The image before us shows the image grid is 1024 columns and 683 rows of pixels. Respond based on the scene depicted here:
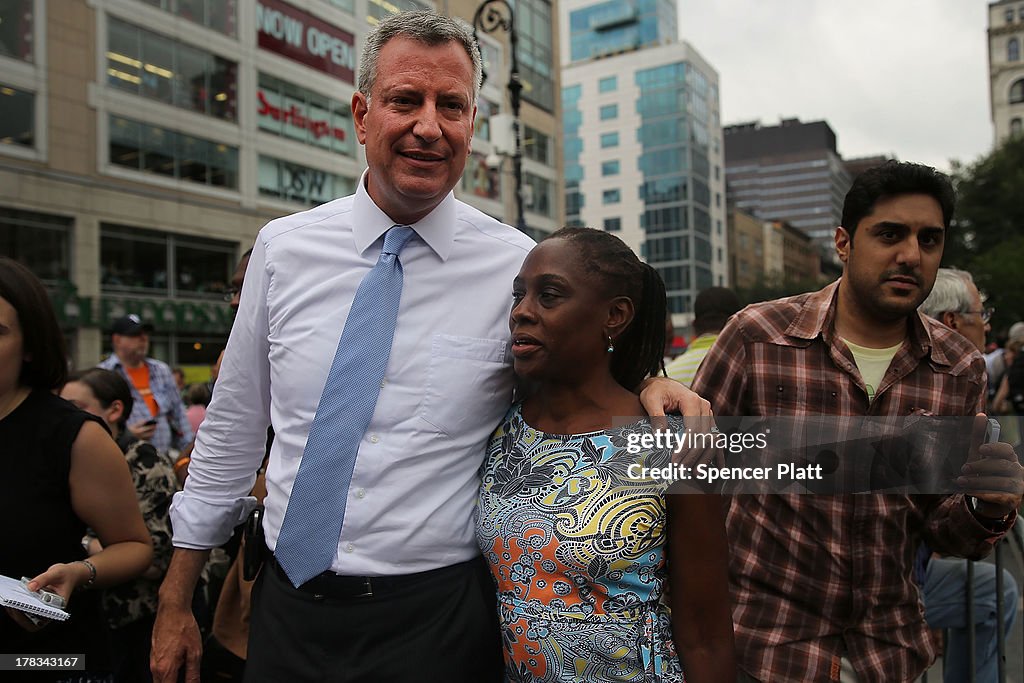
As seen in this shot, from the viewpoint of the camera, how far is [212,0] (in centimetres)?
2434

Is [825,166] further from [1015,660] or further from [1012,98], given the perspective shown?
[1015,660]

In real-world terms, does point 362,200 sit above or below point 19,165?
below

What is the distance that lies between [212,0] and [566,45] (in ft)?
253

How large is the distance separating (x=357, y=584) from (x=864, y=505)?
4.74 feet

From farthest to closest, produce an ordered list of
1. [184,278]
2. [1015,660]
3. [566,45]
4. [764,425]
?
[566,45] < [184,278] < [1015,660] < [764,425]

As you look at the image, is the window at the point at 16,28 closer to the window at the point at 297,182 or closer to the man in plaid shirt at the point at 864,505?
the window at the point at 297,182

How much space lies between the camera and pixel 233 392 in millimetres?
2326

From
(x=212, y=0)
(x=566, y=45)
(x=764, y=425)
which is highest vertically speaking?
(x=566, y=45)

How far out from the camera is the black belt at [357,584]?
6.50ft

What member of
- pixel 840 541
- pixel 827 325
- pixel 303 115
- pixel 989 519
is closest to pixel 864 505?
pixel 840 541

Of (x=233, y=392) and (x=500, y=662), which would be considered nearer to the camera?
(x=500, y=662)

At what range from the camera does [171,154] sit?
23.2m

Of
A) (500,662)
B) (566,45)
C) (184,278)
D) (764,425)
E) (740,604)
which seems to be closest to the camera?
(500,662)

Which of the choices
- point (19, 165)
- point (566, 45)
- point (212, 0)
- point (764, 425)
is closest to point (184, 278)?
point (19, 165)
